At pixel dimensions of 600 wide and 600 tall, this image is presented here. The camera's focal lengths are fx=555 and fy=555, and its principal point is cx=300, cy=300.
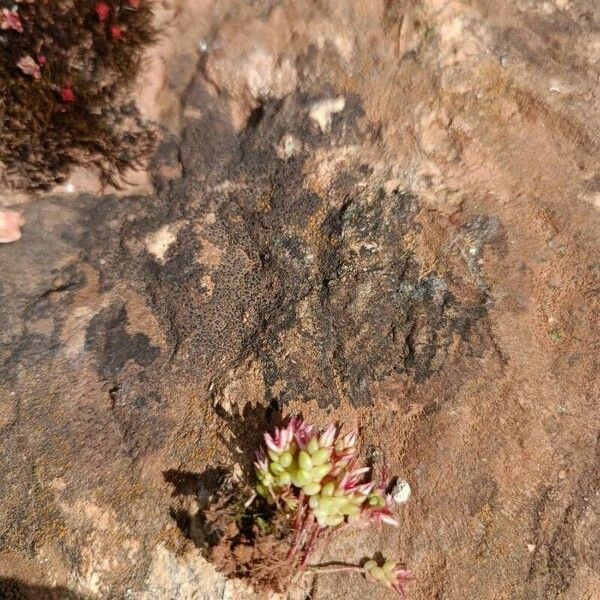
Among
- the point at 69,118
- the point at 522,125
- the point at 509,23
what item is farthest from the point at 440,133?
the point at 69,118

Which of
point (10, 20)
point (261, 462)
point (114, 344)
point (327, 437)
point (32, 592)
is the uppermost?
point (10, 20)

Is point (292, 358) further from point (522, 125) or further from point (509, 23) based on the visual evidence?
point (509, 23)

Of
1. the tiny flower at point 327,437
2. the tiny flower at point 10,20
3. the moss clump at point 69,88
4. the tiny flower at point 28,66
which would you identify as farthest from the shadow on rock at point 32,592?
the tiny flower at point 10,20

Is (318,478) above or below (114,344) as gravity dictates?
above

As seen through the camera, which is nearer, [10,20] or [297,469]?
[297,469]

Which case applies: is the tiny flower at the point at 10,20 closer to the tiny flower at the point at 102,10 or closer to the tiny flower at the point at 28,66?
→ the tiny flower at the point at 28,66

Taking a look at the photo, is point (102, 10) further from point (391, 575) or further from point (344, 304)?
point (391, 575)

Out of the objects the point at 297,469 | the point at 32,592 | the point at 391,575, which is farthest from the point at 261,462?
the point at 32,592

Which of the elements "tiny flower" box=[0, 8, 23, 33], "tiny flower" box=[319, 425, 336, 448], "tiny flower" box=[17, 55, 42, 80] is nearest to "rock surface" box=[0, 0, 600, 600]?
"tiny flower" box=[319, 425, 336, 448]
